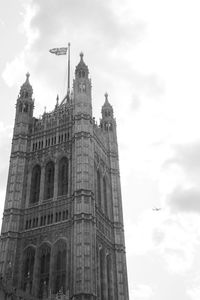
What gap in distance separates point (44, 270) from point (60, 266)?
6.30 feet

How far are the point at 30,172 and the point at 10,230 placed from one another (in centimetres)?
857

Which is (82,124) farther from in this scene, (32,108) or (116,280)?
(116,280)

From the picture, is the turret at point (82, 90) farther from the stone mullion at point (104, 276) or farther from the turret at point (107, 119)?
the stone mullion at point (104, 276)

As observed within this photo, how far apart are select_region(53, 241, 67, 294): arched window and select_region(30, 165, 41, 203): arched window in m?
7.85

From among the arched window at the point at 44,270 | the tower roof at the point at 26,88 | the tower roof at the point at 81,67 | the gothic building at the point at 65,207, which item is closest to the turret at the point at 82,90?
the tower roof at the point at 81,67

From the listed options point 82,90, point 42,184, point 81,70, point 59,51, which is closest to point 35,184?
point 42,184

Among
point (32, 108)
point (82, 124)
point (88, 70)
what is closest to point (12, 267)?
point (82, 124)

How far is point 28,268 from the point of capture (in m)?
46.1

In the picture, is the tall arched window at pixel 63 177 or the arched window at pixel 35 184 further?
the arched window at pixel 35 184

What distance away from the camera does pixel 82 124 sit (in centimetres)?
5506

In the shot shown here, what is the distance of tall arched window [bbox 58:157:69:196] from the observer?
51.0 m

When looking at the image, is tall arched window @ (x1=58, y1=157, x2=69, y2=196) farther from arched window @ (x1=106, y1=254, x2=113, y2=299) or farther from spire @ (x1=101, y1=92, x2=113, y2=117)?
spire @ (x1=101, y1=92, x2=113, y2=117)

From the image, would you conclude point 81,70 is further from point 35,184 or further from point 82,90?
point 35,184

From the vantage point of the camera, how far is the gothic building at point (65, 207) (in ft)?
144
